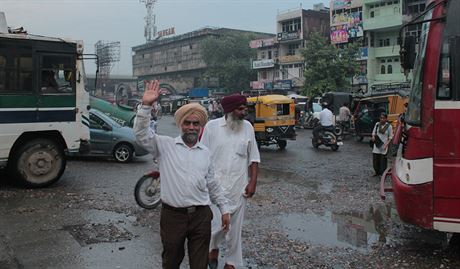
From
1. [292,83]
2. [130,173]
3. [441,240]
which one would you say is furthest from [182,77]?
[441,240]

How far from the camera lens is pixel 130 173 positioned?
39.2 feet

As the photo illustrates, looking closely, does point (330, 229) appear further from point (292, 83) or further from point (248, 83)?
point (248, 83)

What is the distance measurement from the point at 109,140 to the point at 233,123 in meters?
9.82

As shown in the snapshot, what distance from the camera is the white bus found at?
899 centimetres

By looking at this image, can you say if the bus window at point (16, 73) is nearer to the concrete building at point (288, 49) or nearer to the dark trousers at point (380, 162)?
the dark trousers at point (380, 162)

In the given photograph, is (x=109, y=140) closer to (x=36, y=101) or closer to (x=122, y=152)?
(x=122, y=152)

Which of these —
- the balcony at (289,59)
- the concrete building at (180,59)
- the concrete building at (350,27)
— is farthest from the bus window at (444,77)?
the concrete building at (180,59)

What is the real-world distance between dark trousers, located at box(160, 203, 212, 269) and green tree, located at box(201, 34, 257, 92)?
6261 cm

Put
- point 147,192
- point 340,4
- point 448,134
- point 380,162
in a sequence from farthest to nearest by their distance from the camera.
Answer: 1. point 340,4
2. point 380,162
3. point 147,192
4. point 448,134

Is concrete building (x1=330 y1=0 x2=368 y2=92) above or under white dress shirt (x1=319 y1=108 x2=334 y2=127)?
above

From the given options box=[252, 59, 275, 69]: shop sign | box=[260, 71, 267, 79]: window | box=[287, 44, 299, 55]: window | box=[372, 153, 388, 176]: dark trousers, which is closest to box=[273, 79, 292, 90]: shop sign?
box=[252, 59, 275, 69]: shop sign

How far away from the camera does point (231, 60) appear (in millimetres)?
67625

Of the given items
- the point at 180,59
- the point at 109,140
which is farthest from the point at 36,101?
the point at 180,59

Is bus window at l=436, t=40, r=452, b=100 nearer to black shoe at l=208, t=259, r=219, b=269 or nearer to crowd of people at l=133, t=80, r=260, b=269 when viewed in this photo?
crowd of people at l=133, t=80, r=260, b=269
